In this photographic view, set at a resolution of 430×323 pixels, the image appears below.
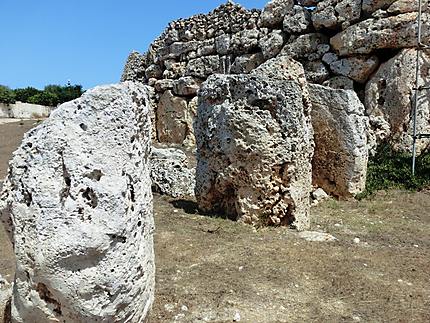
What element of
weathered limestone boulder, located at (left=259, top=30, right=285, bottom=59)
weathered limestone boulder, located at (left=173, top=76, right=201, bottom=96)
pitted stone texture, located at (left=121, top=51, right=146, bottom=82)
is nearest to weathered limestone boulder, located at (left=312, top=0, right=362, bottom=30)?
weathered limestone boulder, located at (left=259, top=30, right=285, bottom=59)

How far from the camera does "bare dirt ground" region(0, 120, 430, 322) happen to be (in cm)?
365

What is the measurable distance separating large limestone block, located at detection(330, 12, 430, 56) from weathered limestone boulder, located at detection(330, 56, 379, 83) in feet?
0.49

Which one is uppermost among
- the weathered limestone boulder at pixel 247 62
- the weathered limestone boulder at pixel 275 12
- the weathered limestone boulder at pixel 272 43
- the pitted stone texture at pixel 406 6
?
the weathered limestone boulder at pixel 275 12

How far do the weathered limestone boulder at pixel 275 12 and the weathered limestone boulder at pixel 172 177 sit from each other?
5024 mm

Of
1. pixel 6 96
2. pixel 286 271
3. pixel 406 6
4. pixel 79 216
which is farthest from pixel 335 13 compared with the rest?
pixel 6 96

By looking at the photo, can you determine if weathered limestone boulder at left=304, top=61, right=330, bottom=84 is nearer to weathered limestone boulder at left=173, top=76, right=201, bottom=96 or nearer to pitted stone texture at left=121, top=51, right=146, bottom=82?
weathered limestone boulder at left=173, top=76, right=201, bottom=96

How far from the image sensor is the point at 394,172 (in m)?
8.94

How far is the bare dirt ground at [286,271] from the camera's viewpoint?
365 cm

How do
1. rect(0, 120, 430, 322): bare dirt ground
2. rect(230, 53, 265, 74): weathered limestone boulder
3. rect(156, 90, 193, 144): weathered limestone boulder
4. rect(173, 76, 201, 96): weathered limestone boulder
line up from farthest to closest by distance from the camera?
rect(156, 90, 193, 144): weathered limestone boulder → rect(173, 76, 201, 96): weathered limestone boulder → rect(230, 53, 265, 74): weathered limestone boulder → rect(0, 120, 430, 322): bare dirt ground

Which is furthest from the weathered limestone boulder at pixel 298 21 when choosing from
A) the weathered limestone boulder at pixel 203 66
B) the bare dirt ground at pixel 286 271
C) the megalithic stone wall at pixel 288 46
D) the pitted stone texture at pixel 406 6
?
the bare dirt ground at pixel 286 271

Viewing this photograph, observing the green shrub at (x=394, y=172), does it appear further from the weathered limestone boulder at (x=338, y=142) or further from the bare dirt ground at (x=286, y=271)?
the bare dirt ground at (x=286, y=271)

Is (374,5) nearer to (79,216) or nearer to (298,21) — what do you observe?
(298,21)

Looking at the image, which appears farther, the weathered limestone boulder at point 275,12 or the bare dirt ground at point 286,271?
the weathered limestone boulder at point 275,12

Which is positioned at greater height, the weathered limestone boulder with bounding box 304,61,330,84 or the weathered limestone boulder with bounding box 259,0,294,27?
the weathered limestone boulder with bounding box 259,0,294,27
